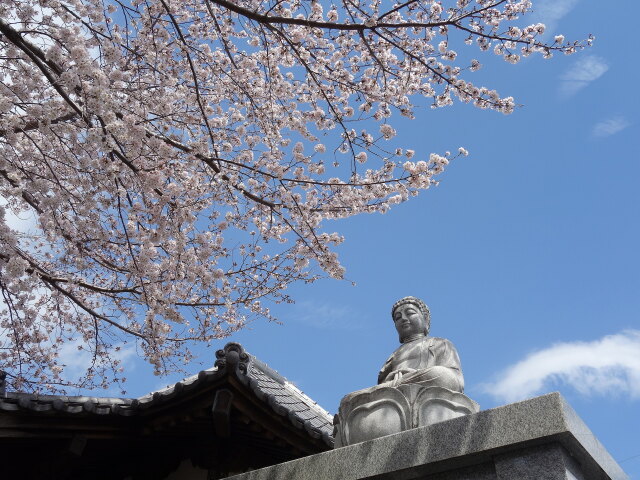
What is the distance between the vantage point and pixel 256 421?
573cm

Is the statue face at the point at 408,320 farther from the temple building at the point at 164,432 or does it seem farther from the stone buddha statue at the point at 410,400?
the temple building at the point at 164,432

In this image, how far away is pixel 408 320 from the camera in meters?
4.71

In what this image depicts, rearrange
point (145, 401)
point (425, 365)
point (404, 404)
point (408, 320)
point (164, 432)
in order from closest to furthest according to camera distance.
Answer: point (404, 404) < point (425, 365) < point (408, 320) < point (145, 401) < point (164, 432)

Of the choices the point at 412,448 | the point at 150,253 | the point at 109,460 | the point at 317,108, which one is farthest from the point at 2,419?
the point at 317,108

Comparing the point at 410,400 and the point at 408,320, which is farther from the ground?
the point at 408,320

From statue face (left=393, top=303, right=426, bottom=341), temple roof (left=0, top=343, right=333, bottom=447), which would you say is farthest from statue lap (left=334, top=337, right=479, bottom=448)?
temple roof (left=0, top=343, right=333, bottom=447)

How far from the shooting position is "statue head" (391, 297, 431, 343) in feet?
15.4

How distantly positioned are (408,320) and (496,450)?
1582mm

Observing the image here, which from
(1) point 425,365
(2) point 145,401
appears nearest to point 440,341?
(1) point 425,365

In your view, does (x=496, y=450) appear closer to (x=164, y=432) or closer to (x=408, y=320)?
(x=408, y=320)

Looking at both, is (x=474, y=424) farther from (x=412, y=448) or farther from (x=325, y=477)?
(x=325, y=477)

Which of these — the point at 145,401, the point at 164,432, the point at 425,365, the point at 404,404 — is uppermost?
the point at 145,401

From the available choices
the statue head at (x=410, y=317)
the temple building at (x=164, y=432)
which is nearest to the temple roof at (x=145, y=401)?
the temple building at (x=164, y=432)

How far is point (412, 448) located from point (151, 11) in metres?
5.25
